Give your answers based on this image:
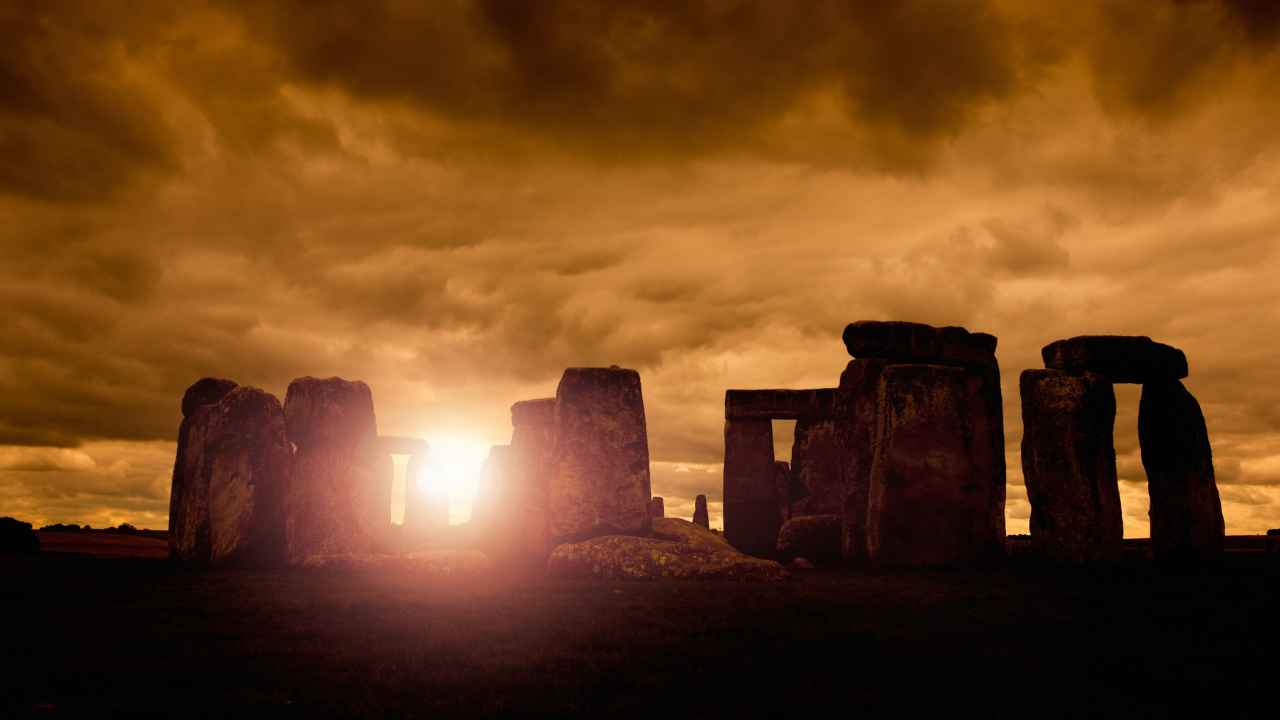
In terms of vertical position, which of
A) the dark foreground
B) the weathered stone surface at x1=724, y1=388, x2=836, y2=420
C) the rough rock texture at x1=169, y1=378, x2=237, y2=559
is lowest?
the dark foreground

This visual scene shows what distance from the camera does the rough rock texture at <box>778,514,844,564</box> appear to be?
16.2 meters

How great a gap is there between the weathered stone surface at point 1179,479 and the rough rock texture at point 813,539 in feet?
16.3

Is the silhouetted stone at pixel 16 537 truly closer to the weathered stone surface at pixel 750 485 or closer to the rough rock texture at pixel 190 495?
the rough rock texture at pixel 190 495

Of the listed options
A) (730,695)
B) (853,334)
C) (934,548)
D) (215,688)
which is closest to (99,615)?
(215,688)

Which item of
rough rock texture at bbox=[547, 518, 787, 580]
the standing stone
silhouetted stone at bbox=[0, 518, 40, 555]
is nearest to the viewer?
rough rock texture at bbox=[547, 518, 787, 580]

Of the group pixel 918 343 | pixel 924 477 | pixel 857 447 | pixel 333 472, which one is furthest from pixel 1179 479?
pixel 333 472

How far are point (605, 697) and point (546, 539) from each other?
958cm

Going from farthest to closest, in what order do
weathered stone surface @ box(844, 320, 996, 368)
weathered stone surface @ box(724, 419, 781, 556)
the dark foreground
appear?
weathered stone surface @ box(724, 419, 781, 556), weathered stone surface @ box(844, 320, 996, 368), the dark foreground

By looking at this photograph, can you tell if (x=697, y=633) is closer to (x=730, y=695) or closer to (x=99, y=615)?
(x=730, y=695)

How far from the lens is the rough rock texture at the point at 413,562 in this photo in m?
12.5

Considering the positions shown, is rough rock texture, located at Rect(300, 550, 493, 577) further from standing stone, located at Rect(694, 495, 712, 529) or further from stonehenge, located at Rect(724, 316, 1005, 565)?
standing stone, located at Rect(694, 495, 712, 529)

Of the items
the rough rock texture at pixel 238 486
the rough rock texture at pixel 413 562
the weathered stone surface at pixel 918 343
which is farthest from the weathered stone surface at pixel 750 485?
the rough rock texture at pixel 238 486

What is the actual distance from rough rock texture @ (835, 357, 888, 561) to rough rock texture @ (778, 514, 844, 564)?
0.54 meters

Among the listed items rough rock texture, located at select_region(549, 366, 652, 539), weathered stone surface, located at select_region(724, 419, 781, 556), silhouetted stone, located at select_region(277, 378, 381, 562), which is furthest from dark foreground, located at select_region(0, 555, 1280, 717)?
weathered stone surface, located at select_region(724, 419, 781, 556)
